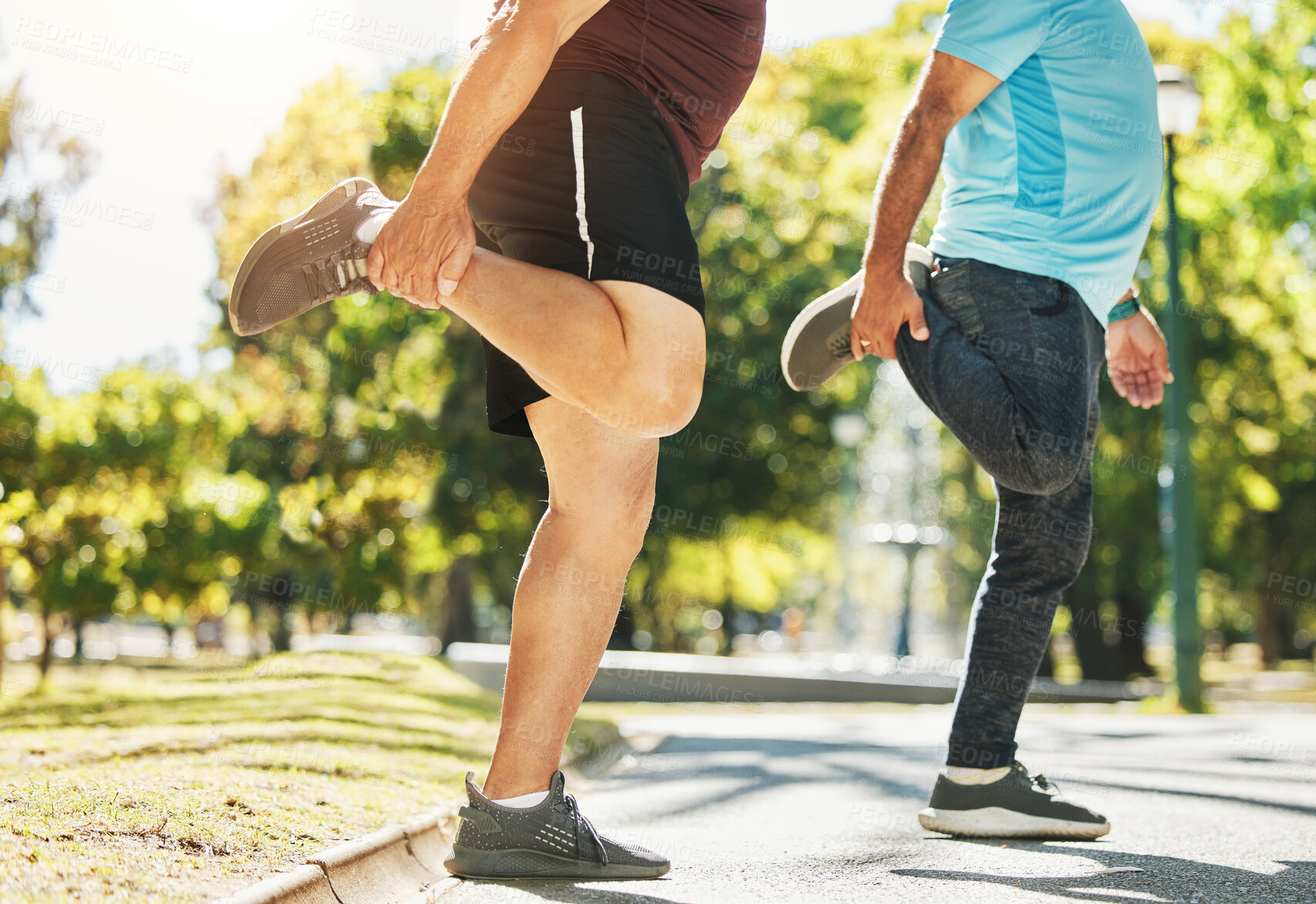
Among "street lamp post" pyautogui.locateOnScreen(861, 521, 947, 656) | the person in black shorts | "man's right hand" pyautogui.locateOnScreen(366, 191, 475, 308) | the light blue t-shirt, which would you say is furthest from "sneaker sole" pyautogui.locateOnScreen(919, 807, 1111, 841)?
"street lamp post" pyautogui.locateOnScreen(861, 521, 947, 656)

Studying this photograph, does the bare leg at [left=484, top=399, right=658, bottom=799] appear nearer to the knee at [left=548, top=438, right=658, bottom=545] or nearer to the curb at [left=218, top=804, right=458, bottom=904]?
the knee at [left=548, top=438, right=658, bottom=545]

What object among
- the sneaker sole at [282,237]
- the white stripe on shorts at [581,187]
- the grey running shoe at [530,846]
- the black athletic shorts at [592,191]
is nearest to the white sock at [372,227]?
the sneaker sole at [282,237]

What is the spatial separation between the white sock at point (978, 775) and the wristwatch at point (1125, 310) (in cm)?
141

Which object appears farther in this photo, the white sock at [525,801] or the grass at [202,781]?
the white sock at [525,801]

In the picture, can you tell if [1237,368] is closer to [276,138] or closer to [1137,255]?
[276,138]

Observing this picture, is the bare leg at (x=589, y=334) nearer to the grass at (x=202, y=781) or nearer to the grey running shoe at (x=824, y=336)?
the grey running shoe at (x=824, y=336)

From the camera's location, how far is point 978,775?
2.88 meters

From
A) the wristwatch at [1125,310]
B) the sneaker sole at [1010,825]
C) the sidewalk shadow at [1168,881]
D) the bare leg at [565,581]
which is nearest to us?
the sidewalk shadow at [1168,881]

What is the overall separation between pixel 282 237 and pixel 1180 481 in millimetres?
10491

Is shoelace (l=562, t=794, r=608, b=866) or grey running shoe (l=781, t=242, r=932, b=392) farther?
grey running shoe (l=781, t=242, r=932, b=392)

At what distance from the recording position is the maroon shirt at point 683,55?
2.46 m

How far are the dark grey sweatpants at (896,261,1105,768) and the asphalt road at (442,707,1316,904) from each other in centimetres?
40

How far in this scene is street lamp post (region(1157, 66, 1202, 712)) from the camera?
438 inches

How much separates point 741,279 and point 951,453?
8.74 metres
